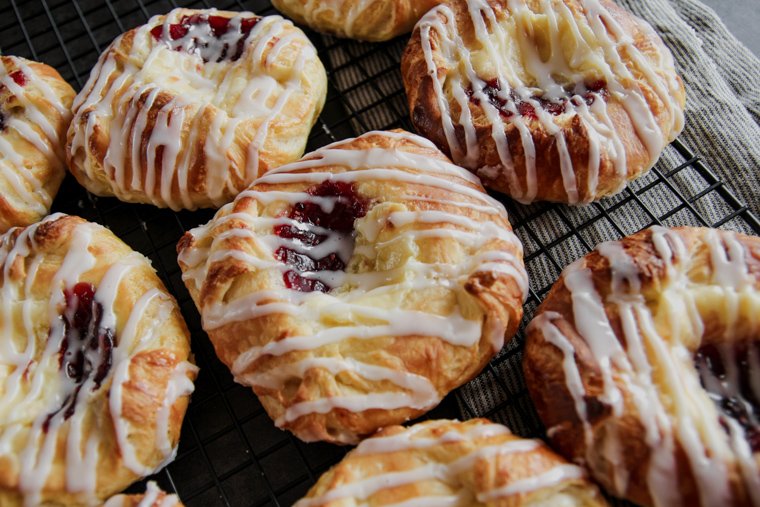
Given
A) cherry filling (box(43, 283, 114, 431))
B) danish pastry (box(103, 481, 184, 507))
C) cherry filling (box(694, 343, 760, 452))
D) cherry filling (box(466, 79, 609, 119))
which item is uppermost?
cherry filling (box(466, 79, 609, 119))

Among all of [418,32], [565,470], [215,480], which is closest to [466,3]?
[418,32]

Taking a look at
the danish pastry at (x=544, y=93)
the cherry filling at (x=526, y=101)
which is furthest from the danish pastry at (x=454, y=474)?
the cherry filling at (x=526, y=101)

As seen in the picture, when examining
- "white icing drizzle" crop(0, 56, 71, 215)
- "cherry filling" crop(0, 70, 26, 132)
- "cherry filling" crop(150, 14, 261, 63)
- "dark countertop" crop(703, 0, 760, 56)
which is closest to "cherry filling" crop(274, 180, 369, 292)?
"cherry filling" crop(150, 14, 261, 63)

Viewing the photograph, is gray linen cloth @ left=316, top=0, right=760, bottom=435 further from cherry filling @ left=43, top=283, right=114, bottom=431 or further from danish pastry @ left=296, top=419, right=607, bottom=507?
cherry filling @ left=43, top=283, right=114, bottom=431

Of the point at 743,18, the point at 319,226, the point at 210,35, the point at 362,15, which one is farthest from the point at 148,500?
the point at 743,18

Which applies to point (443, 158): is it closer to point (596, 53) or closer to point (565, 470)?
point (596, 53)
